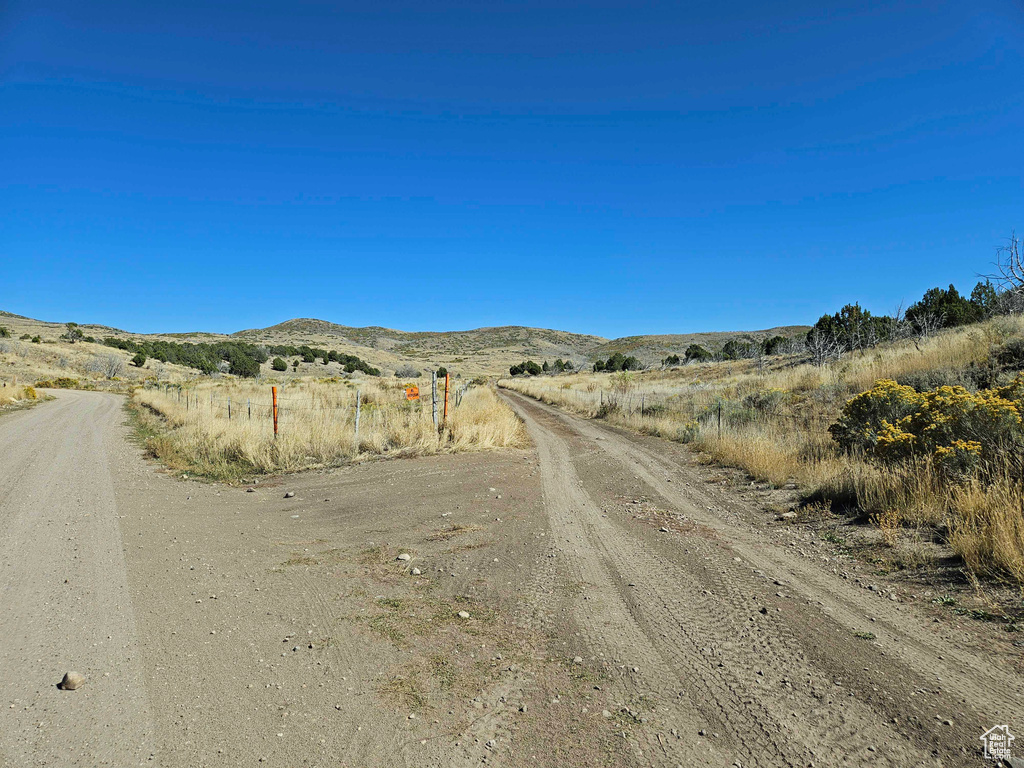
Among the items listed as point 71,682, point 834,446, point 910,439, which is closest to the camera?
point 71,682

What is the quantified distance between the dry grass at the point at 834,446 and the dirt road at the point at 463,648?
4.12 feet

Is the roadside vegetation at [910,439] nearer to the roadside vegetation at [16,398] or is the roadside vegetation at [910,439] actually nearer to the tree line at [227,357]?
the roadside vegetation at [16,398]

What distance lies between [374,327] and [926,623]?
159 m

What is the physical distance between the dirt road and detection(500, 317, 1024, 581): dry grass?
1.26 meters

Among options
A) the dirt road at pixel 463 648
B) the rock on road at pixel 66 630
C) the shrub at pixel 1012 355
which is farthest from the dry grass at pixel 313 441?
the shrub at pixel 1012 355

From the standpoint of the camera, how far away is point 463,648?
12.6 feet

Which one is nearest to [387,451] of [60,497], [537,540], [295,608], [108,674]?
[60,497]

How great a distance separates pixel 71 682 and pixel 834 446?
11085 mm

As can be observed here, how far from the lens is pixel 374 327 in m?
156

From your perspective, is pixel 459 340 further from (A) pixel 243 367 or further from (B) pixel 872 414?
(B) pixel 872 414

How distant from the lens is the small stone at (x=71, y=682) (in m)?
3.23

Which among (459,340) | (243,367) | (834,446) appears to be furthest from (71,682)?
(459,340)

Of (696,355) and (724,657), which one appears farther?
(696,355)

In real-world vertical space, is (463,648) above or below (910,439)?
below
